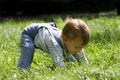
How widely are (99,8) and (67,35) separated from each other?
1227cm

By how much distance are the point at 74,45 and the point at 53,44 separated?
242 mm

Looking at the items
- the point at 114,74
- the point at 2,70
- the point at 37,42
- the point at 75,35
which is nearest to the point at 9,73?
the point at 2,70

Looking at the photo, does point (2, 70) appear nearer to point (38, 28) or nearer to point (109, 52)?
point (38, 28)

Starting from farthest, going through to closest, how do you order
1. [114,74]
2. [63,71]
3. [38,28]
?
1. [38,28]
2. [63,71]
3. [114,74]

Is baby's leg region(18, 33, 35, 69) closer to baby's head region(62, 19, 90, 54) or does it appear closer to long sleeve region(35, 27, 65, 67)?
long sleeve region(35, 27, 65, 67)

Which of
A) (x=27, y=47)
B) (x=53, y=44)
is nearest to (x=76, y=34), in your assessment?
(x=53, y=44)

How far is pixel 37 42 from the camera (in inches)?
205

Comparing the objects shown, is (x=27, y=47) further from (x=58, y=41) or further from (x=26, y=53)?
(x=58, y=41)

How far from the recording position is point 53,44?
4859 mm

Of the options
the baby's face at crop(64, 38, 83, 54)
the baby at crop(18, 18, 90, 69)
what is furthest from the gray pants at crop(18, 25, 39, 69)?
the baby's face at crop(64, 38, 83, 54)

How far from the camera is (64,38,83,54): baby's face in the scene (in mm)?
4711

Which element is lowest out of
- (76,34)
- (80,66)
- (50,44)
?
(80,66)

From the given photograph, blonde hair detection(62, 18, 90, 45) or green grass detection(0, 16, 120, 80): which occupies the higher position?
blonde hair detection(62, 18, 90, 45)

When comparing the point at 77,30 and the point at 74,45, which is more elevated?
the point at 77,30
